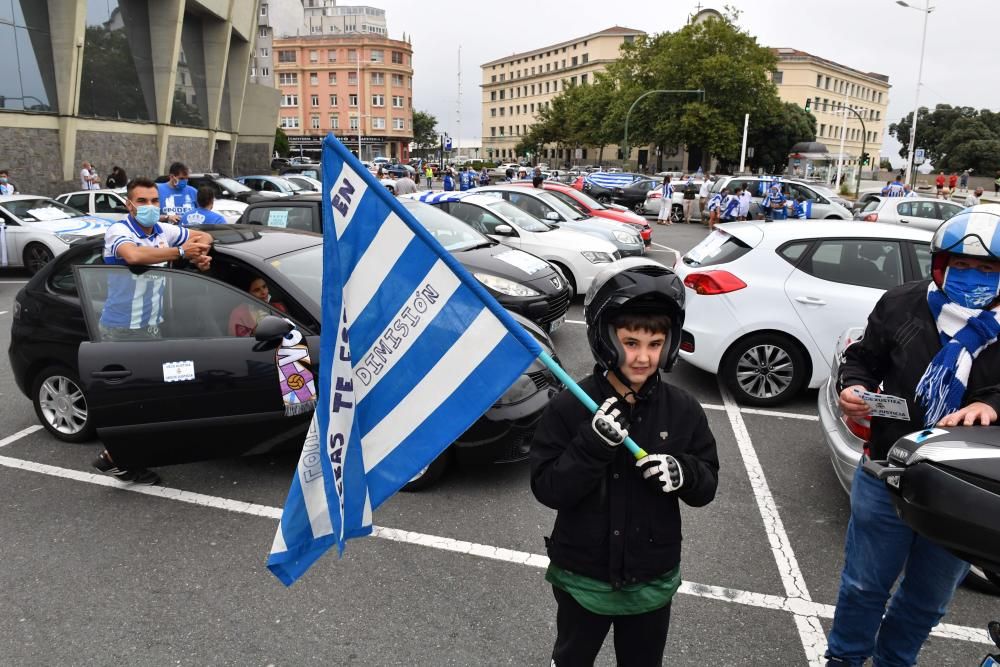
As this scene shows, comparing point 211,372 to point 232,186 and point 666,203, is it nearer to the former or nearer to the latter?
point 232,186

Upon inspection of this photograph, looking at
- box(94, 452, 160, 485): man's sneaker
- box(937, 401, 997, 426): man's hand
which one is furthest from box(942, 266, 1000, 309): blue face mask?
box(94, 452, 160, 485): man's sneaker

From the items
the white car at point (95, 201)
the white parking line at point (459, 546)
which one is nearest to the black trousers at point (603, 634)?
the white parking line at point (459, 546)

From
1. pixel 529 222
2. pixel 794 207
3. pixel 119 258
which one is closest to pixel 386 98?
pixel 794 207

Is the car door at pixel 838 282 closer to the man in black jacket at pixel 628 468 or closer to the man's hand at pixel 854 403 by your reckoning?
the man's hand at pixel 854 403

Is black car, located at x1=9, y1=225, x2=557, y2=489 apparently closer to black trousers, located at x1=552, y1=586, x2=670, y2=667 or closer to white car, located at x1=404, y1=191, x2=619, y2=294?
black trousers, located at x1=552, y1=586, x2=670, y2=667

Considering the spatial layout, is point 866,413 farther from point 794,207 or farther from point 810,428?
point 794,207

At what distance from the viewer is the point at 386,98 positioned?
94.2m

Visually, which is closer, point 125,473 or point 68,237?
point 125,473

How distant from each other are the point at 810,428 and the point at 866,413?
3.35m

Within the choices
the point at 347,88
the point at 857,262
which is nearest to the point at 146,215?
the point at 857,262

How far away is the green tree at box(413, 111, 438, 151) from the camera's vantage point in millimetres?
113750

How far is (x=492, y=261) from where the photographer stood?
24.7 ft

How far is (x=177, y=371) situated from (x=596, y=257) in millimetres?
6914

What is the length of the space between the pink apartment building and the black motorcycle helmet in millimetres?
95131
